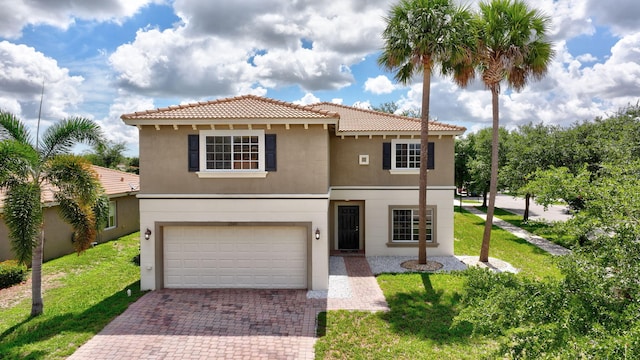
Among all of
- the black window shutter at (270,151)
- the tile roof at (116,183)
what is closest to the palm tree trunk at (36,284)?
the black window shutter at (270,151)

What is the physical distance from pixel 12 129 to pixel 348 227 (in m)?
13.0

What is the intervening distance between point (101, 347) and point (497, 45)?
1605 centimetres

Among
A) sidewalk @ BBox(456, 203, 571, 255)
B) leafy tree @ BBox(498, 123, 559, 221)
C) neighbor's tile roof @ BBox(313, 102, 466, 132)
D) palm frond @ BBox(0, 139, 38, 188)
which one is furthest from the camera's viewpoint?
leafy tree @ BBox(498, 123, 559, 221)

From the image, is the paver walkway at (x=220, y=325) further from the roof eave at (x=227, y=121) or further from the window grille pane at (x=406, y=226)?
the roof eave at (x=227, y=121)

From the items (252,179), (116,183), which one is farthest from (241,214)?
(116,183)

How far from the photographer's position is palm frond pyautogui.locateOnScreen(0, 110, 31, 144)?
961 centimetres

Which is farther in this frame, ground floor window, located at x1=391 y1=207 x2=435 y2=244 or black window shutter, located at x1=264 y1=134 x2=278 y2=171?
ground floor window, located at x1=391 y1=207 x2=435 y2=244

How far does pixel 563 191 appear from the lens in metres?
6.06

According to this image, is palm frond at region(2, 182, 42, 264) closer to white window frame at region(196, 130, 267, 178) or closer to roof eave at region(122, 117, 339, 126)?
roof eave at region(122, 117, 339, 126)

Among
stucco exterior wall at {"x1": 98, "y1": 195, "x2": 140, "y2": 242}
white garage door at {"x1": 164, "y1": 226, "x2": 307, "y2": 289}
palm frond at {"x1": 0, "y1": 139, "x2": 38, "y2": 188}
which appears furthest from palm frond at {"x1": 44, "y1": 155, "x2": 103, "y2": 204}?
stucco exterior wall at {"x1": 98, "y1": 195, "x2": 140, "y2": 242}

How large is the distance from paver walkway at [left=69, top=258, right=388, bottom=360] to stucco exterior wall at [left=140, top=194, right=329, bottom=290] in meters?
1.02

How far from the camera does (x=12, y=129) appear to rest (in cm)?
967

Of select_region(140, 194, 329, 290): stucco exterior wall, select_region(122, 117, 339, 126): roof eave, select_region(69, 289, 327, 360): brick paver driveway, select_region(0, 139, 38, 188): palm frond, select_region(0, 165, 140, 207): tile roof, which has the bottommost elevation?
select_region(69, 289, 327, 360): brick paver driveway

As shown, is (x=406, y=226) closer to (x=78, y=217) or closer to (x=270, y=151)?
(x=270, y=151)
